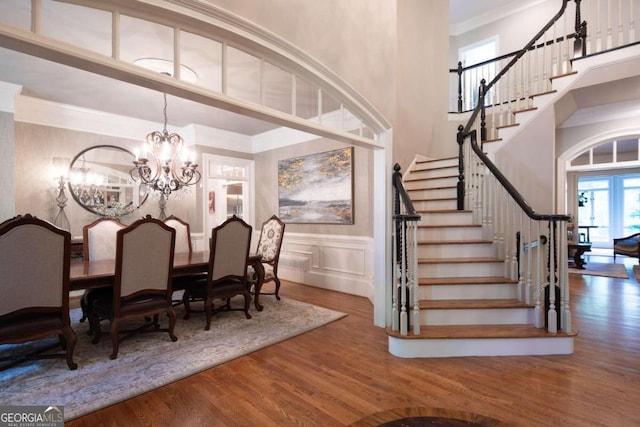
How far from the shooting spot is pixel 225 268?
3406 millimetres

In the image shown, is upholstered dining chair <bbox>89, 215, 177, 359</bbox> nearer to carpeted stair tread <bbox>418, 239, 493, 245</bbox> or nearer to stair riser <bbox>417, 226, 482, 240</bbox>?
carpeted stair tread <bbox>418, 239, 493, 245</bbox>

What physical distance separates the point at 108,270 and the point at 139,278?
1.59 feet

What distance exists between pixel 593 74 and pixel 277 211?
17.4 feet

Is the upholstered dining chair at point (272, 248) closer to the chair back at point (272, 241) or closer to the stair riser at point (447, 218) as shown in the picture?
the chair back at point (272, 241)

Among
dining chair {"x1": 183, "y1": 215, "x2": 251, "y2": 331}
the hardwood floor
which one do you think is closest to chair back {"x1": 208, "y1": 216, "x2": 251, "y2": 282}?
dining chair {"x1": 183, "y1": 215, "x2": 251, "y2": 331}

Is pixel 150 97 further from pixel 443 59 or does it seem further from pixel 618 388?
pixel 618 388

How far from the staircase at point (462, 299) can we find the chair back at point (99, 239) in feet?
11.5

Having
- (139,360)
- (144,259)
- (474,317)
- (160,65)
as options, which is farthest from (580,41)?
(139,360)

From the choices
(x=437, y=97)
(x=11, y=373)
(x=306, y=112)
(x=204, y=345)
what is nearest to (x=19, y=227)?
(x=11, y=373)

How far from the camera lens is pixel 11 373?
234 cm

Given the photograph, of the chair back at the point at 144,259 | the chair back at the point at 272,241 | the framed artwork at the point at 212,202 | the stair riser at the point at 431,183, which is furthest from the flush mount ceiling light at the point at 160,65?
the framed artwork at the point at 212,202

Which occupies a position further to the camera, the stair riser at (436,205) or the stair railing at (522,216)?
the stair riser at (436,205)

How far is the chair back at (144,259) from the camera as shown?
261 centimetres

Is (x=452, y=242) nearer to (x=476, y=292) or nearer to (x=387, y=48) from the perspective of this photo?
(x=476, y=292)
